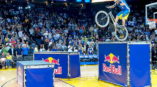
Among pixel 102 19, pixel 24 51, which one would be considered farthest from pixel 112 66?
pixel 24 51

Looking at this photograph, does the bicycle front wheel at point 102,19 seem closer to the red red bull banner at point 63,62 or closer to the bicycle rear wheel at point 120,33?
the bicycle rear wheel at point 120,33

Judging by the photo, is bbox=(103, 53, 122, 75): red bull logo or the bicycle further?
the bicycle

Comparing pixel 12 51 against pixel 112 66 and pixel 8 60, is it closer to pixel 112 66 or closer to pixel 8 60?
pixel 8 60

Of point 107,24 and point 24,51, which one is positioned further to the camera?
point 24,51

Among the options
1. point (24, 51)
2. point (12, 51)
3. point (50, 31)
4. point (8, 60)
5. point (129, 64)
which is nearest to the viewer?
point (129, 64)

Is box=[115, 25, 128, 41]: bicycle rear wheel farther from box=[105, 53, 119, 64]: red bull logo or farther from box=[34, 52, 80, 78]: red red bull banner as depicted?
box=[34, 52, 80, 78]: red red bull banner

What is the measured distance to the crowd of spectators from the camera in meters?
17.2

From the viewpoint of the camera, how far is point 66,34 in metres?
21.8

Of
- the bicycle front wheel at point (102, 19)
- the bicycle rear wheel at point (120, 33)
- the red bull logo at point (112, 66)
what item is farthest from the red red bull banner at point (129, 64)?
the bicycle front wheel at point (102, 19)

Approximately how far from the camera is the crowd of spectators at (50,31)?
17175 mm

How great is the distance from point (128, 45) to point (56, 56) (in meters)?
3.68

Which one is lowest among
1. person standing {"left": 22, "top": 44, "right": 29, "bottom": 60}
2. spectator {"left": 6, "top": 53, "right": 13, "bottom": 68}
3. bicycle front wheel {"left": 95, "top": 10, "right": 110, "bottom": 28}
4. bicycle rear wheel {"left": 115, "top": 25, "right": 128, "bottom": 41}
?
spectator {"left": 6, "top": 53, "right": 13, "bottom": 68}

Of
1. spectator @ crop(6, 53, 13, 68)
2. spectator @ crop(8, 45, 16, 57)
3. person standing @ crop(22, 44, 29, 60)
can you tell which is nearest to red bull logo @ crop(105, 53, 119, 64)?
spectator @ crop(6, 53, 13, 68)

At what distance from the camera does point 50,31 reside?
829 inches
